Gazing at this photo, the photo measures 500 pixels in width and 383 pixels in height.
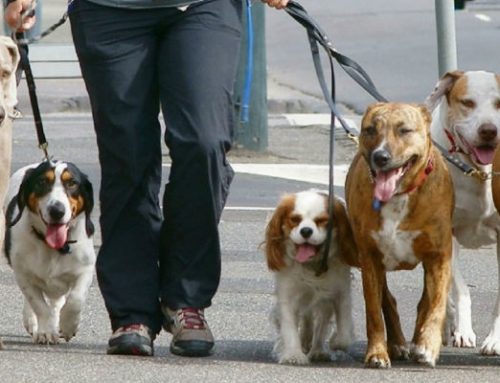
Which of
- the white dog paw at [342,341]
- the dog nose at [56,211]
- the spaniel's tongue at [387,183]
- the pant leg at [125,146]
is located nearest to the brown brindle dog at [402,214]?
the spaniel's tongue at [387,183]

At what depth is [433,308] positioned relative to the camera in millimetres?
Answer: 6938

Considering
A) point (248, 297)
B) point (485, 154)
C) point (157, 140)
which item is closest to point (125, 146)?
point (157, 140)

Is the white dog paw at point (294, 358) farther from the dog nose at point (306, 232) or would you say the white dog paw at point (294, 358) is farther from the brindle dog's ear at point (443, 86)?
the brindle dog's ear at point (443, 86)

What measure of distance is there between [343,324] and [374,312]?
0.31 metres

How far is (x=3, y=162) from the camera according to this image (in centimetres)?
729

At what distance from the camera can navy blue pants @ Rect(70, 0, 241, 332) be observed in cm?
701

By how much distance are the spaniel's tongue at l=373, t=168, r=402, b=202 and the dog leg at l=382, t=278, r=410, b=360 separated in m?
0.58

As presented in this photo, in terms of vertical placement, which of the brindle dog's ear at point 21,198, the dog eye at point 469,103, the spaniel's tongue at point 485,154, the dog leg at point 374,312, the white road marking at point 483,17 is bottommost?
the white road marking at point 483,17

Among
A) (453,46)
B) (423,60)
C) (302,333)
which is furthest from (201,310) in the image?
(423,60)

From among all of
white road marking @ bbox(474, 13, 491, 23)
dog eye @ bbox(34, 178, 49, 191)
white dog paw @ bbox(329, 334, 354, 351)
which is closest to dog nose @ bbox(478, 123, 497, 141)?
white dog paw @ bbox(329, 334, 354, 351)

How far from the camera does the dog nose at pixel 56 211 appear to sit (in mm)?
7582

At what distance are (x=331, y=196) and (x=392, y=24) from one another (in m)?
20.9

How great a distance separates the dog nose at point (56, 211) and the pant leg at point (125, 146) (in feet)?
1.20

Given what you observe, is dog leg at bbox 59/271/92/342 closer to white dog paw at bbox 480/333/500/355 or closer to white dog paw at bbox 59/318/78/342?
white dog paw at bbox 59/318/78/342
